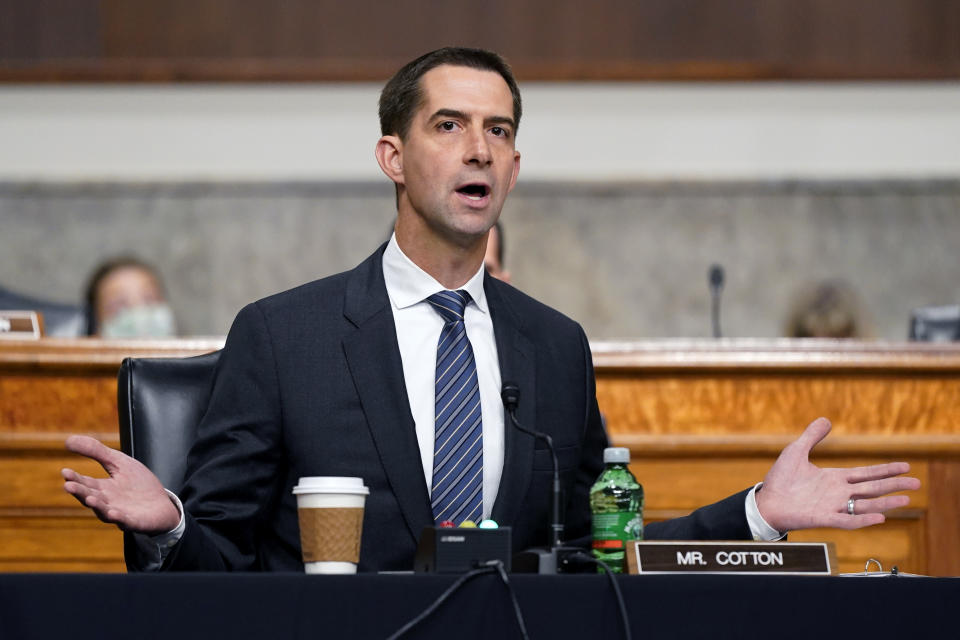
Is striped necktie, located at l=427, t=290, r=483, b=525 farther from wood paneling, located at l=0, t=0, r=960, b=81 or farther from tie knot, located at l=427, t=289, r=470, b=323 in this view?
wood paneling, located at l=0, t=0, r=960, b=81

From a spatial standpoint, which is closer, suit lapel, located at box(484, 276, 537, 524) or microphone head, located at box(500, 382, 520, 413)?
microphone head, located at box(500, 382, 520, 413)

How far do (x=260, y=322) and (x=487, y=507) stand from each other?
0.44 meters

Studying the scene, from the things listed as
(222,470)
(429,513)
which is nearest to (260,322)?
(222,470)

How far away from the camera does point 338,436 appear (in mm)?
1796

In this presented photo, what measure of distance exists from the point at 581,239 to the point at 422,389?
3.54m

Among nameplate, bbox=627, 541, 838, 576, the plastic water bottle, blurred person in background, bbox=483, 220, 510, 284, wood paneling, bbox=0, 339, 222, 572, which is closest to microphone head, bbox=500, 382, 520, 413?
the plastic water bottle

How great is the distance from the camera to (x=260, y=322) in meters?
1.87

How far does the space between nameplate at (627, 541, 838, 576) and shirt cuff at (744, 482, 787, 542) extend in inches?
7.9

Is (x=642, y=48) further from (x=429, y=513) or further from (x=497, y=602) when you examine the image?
(x=497, y=602)

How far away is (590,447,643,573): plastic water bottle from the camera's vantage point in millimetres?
1485

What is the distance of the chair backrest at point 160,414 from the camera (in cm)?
191

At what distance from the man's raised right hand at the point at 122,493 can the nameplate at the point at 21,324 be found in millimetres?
1735

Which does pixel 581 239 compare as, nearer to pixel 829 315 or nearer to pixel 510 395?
pixel 829 315

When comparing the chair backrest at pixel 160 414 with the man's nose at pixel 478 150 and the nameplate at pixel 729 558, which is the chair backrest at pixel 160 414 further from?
the nameplate at pixel 729 558
